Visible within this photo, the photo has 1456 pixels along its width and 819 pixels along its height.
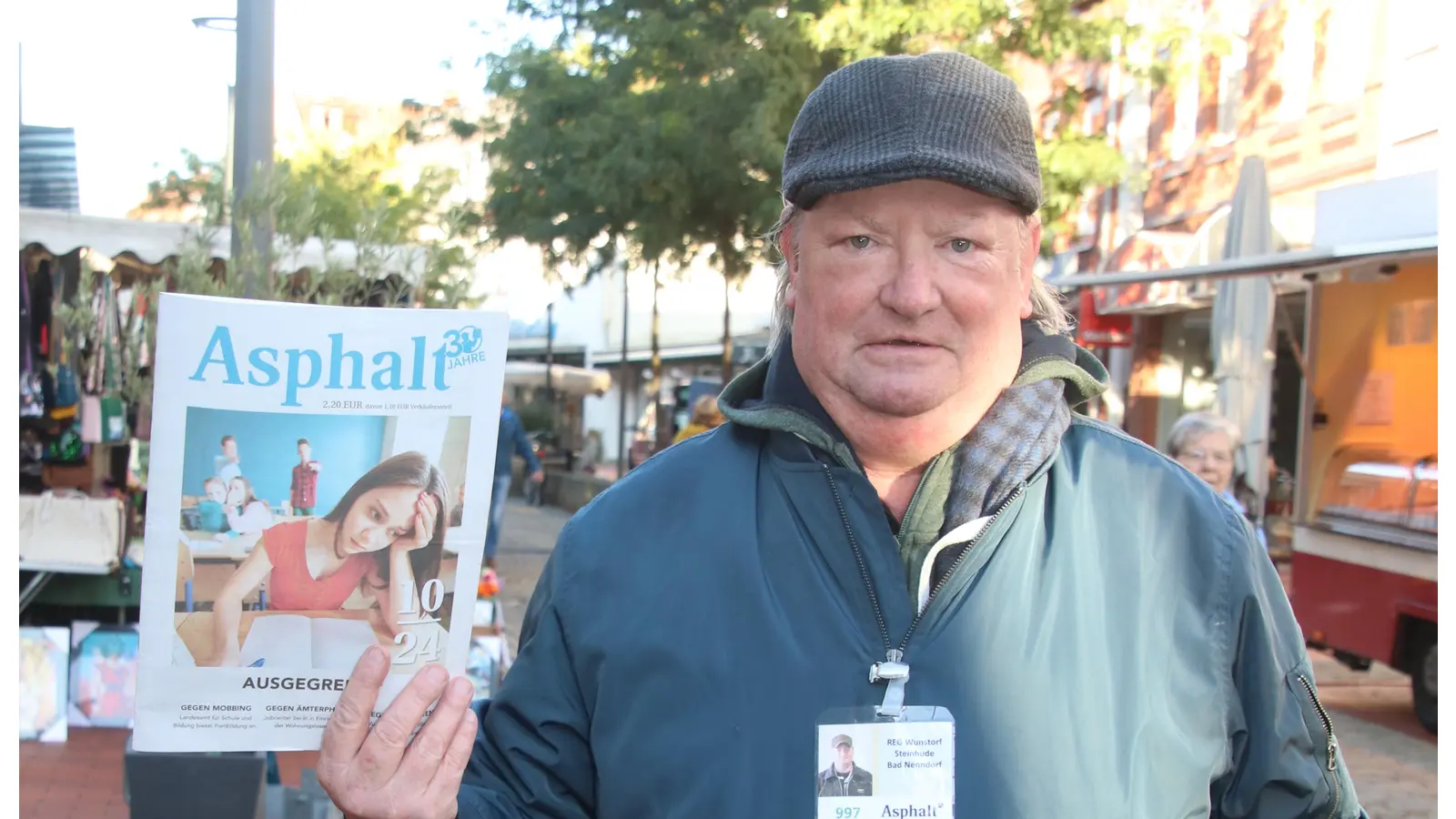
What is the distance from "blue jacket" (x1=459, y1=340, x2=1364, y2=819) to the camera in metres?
1.47

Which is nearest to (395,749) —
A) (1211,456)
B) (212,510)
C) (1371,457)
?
(212,510)

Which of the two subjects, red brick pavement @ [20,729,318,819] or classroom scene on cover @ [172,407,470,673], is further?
red brick pavement @ [20,729,318,819]

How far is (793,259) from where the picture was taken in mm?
1749

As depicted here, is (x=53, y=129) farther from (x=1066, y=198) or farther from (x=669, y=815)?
(x=669, y=815)

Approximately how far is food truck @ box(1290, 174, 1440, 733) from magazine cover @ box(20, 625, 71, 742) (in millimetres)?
6418

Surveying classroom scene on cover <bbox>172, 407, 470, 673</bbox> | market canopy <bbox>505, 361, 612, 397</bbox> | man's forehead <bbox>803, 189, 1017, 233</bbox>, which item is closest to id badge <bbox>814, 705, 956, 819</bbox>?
classroom scene on cover <bbox>172, 407, 470, 673</bbox>

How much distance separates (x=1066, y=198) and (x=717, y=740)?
27.9 ft

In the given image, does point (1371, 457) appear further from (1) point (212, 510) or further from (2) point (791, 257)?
(1) point (212, 510)

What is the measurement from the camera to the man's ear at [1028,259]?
66.4 inches

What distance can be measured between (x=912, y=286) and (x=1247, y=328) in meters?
Answer: 8.73

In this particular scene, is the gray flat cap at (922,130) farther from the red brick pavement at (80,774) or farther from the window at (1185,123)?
the window at (1185,123)

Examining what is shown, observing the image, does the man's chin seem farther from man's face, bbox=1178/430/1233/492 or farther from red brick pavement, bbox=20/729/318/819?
man's face, bbox=1178/430/1233/492

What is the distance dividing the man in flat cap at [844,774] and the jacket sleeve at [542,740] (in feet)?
0.97

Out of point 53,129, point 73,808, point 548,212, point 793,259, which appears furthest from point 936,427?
point 548,212
